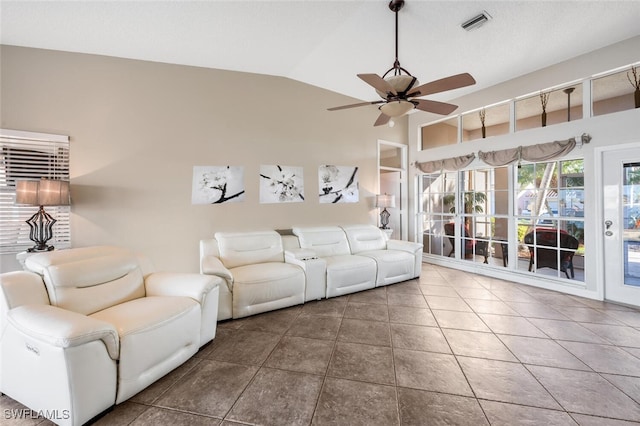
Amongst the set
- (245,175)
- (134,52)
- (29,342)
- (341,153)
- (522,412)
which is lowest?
(522,412)

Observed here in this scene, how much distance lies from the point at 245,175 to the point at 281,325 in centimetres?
223

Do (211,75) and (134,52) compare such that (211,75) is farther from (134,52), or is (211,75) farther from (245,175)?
(245,175)

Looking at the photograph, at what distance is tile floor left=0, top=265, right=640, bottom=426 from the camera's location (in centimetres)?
156

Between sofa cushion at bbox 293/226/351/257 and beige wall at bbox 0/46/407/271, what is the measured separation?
1.27 feet

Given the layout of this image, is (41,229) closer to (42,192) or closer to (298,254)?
(42,192)

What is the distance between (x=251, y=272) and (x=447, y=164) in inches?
161

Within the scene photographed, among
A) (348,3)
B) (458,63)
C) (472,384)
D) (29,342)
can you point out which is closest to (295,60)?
(348,3)

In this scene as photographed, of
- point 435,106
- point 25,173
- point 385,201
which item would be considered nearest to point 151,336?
point 25,173

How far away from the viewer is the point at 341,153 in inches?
192

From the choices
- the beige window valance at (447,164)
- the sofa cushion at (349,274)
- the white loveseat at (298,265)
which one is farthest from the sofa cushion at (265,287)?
the beige window valance at (447,164)

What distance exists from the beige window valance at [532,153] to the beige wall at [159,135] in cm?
288

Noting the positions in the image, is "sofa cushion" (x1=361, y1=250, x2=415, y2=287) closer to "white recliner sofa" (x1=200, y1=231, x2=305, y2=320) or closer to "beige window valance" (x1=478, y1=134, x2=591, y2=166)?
"white recliner sofa" (x1=200, y1=231, x2=305, y2=320)

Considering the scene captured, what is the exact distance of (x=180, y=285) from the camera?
225cm

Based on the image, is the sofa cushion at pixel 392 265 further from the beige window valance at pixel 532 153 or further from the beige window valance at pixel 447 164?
the beige window valance at pixel 532 153
